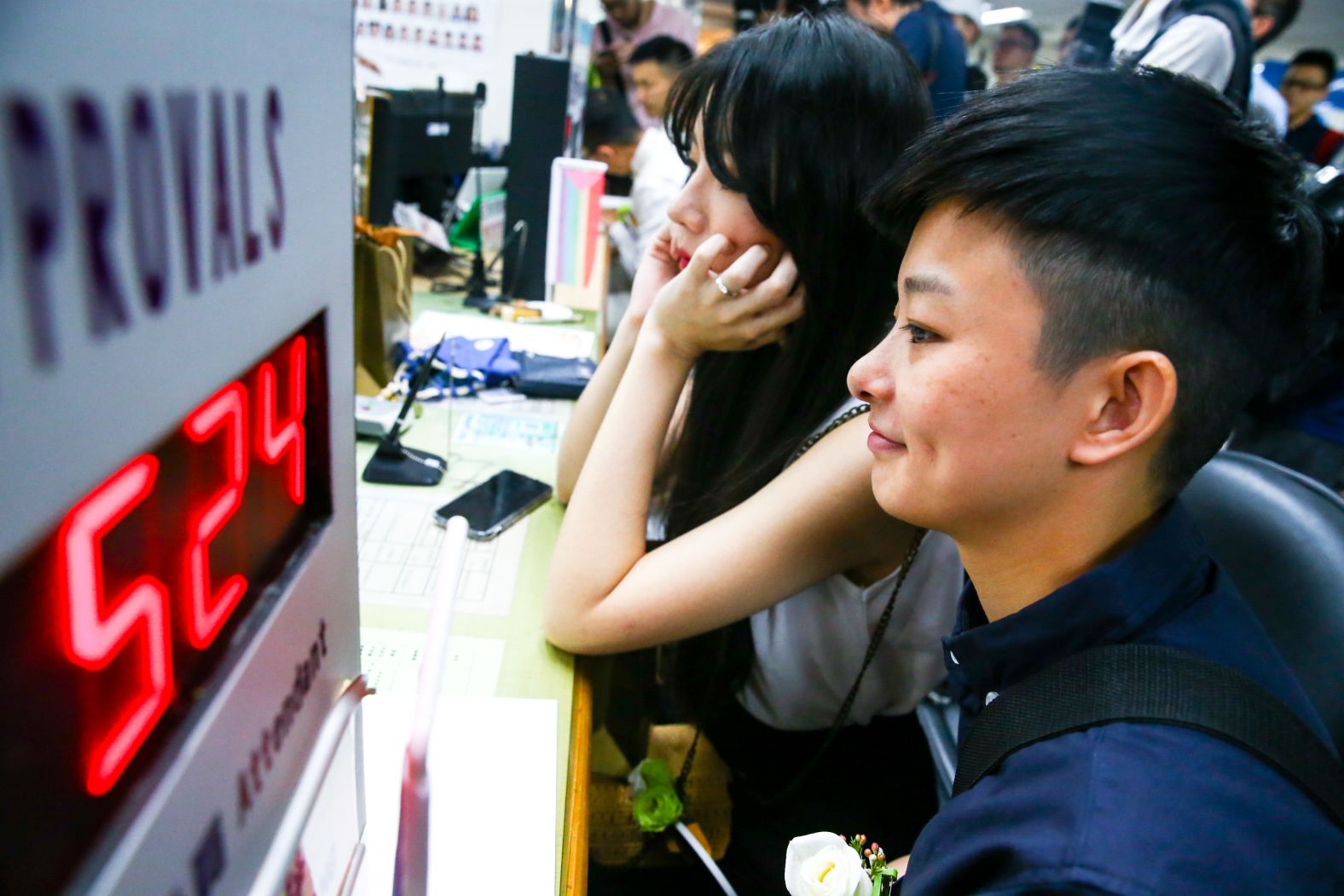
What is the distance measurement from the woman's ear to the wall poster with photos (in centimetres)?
292

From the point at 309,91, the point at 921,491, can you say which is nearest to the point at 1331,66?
the point at 921,491

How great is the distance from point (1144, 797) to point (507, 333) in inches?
69.6

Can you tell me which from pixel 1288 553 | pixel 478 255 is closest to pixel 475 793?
pixel 1288 553

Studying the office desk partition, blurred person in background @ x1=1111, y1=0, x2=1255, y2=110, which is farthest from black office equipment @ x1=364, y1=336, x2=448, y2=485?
blurred person in background @ x1=1111, y1=0, x2=1255, y2=110

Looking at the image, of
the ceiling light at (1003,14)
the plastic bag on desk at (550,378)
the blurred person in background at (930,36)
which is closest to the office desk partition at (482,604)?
the plastic bag on desk at (550,378)

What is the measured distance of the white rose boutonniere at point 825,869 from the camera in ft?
2.12

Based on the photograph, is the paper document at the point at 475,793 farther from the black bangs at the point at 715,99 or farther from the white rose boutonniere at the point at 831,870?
the black bangs at the point at 715,99

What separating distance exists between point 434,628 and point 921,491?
1.40 ft

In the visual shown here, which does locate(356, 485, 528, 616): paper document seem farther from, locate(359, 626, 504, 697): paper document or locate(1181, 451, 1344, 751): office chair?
locate(1181, 451, 1344, 751): office chair

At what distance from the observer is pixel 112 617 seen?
A: 0.29m

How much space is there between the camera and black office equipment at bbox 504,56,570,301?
2.43m

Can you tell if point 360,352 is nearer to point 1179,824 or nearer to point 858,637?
point 858,637

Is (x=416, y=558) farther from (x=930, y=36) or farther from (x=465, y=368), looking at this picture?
(x=930, y=36)

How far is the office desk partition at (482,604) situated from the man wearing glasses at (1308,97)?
15.1ft
